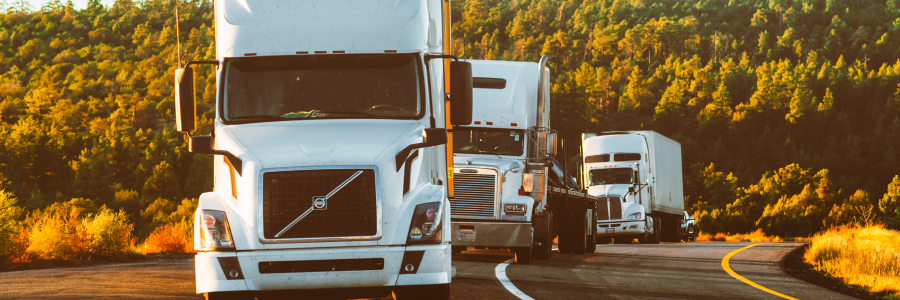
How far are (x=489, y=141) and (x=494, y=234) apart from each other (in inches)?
69.7

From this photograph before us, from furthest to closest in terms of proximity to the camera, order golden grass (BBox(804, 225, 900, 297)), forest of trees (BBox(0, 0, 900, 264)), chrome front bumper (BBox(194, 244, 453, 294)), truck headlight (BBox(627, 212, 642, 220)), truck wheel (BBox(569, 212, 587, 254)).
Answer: forest of trees (BBox(0, 0, 900, 264)), truck headlight (BBox(627, 212, 642, 220)), truck wheel (BBox(569, 212, 587, 254)), golden grass (BBox(804, 225, 900, 297)), chrome front bumper (BBox(194, 244, 453, 294))

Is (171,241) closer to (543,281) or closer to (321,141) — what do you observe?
(543,281)

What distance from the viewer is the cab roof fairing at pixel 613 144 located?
105ft

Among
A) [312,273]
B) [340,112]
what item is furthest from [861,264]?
[312,273]

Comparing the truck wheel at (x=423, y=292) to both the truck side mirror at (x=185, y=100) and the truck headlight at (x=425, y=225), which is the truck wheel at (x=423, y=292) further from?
the truck side mirror at (x=185, y=100)

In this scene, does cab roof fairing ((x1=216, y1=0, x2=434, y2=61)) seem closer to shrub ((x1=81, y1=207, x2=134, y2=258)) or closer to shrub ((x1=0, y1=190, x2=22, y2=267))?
shrub ((x1=0, y1=190, x2=22, y2=267))

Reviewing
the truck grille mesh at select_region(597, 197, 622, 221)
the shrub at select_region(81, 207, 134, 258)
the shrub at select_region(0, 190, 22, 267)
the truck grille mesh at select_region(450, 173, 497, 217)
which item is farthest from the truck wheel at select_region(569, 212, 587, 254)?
the shrub at select_region(0, 190, 22, 267)

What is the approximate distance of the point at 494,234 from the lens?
55.5 feet

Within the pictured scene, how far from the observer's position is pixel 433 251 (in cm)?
802

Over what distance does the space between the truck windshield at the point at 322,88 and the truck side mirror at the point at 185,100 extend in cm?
32

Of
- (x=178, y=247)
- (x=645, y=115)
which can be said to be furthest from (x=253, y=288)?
(x=645, y=115)

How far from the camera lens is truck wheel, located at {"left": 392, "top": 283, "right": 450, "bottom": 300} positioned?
811 centimetres

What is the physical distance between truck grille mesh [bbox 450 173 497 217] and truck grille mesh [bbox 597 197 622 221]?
15.6 meters

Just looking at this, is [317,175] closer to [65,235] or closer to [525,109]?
[525,109]
